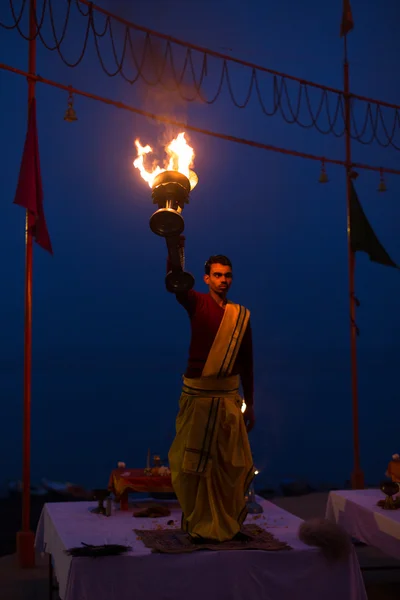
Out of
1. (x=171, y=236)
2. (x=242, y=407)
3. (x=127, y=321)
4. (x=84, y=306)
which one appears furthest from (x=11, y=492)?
(x=127, y=321)

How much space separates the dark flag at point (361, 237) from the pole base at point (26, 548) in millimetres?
4447

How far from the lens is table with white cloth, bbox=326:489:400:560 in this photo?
489 cm

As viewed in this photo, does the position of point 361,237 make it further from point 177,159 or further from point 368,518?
point 177,159

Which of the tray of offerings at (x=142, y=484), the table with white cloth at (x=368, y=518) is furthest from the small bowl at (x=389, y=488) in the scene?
the tray of offerings at (x=142, y=484)

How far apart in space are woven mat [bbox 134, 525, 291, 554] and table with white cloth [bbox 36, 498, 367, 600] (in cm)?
4

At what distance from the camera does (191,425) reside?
4.60 m

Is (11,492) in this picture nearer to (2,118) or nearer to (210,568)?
(210,568)

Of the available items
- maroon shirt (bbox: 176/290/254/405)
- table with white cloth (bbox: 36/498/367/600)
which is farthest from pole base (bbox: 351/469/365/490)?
maroon shirt (bbox: 176/290/254/405)

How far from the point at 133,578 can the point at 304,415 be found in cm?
1947

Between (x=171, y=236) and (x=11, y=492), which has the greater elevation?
(x=171, y=236)

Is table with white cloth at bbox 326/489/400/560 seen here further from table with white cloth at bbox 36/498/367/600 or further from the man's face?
the man's face

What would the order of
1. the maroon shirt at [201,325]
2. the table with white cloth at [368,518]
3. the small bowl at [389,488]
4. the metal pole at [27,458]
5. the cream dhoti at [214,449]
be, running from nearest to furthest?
the cream dhoti at [214,449]
the maroon shirt at [201,325]
the table with white cloth at [368,518]
the small bowl at [389,488]
the metal pole at [27,458]

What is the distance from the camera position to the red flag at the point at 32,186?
5984mm

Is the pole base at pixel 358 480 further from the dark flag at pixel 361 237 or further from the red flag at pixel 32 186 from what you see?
the red flag at pixel 32 186
